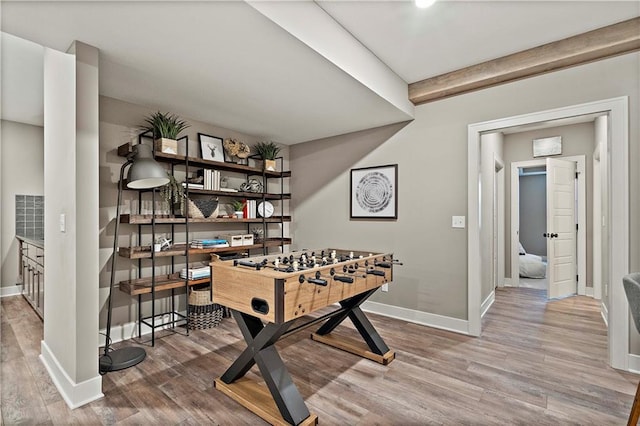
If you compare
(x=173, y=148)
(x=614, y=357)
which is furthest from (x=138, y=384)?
(x=614, y=357)

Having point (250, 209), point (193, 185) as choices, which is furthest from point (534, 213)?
point (193, 185)

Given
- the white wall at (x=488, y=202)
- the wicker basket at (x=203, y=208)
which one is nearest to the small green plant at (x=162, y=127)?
the wicker basket at (x=203, y=208)

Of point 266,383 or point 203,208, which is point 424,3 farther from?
point 203,208

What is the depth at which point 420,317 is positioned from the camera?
11.5ft

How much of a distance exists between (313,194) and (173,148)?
206 centimetres

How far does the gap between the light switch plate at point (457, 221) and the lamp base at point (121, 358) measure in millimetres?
3162

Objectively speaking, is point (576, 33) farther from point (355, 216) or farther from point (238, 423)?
A: point (238, 423)

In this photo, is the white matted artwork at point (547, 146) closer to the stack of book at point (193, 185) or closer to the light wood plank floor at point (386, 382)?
the light wood plank floor at point (386, 382)

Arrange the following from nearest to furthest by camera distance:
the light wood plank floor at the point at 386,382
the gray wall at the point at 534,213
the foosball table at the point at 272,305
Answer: the foosball table at the point at 272,305
the light wood plank floor at the point at 386,382
the gray wall at the point at 534,213

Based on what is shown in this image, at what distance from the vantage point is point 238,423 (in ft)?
5.92

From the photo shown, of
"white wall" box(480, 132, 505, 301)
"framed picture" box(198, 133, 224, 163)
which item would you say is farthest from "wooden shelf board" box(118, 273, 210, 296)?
"white wall" box(480, 132, 505, 301)

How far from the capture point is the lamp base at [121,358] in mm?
2373

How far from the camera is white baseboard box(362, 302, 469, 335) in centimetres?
322

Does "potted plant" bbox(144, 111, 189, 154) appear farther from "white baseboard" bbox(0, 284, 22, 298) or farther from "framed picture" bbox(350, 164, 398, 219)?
"white baseboard" bbox(0, 284, 22, 298)
